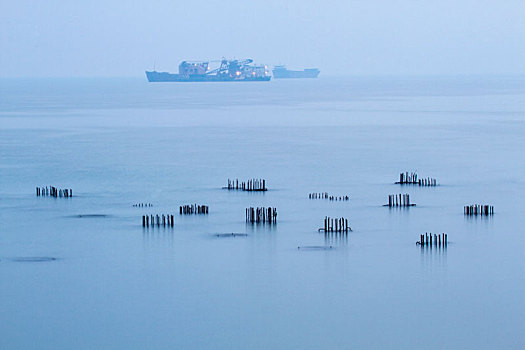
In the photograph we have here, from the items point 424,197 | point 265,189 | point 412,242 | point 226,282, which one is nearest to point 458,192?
point 424,197

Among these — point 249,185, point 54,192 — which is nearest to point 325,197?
point 249,185

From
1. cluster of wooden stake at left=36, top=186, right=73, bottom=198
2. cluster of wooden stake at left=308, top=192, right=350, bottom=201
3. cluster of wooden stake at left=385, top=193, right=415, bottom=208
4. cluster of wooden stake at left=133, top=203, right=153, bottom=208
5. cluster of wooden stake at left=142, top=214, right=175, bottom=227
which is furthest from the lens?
cluster of wooden stake at left=36, top=186, right=73, bottom=198

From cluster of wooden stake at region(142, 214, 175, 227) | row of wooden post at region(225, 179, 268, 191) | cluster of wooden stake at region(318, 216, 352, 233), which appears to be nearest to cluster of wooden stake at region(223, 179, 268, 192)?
row of wooden post at region(225, 179, 268, 191)

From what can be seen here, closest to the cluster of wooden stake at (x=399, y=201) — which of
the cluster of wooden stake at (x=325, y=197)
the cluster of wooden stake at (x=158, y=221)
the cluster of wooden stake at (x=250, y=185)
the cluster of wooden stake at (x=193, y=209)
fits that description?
the cluster of wooden stake at (x=325, y=197)

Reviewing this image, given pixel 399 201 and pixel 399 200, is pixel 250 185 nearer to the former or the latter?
pixel 399 200

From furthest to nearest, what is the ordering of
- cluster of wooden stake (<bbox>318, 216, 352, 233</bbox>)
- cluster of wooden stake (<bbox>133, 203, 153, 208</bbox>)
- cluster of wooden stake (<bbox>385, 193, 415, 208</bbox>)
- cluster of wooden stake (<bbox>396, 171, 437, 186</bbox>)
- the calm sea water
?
cluster of wooden stake (<bbox>396, 171, 437, 186</bbox>) → cluster of wooden stake (<bbox>133, 203, 153, 208</bbox>) → cluster of wooden stake (<bbox>385, 193, 415, 208</bbox>) → cluster of wooden stake (<bbox>318, 216, 352, 233</bbox>) → the calm sea water

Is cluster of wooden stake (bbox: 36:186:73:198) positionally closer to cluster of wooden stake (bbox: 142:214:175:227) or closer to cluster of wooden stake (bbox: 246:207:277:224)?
cluster of wooden stake (bbox: 142:214:175:227)

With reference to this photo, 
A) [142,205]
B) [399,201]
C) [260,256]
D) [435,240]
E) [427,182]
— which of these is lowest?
[260,256]

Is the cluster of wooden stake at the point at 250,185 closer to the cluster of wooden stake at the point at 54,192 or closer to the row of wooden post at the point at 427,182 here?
the cluster of wooden stake at the point at 54,192
